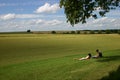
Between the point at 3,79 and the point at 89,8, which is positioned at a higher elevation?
the point at 89,8

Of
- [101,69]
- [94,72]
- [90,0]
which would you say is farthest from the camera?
[90,0]

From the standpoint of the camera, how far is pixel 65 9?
22109 mm

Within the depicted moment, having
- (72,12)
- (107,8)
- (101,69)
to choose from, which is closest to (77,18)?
(72,12)

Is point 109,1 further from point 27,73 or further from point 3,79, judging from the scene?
point 3,79

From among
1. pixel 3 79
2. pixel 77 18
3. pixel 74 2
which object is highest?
pixel 74 2

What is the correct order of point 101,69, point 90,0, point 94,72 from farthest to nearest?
point 90,0, point 101,69, point 94,72

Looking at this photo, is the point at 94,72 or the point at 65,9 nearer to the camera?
the point at 94,72

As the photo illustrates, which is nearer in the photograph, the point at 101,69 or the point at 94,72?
the point at 94,72

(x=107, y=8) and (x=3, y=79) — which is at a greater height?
(x=107, y=8)

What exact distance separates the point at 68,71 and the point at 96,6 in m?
7.51

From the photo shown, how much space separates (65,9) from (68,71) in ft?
25.0

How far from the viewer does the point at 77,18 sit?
71.8ft

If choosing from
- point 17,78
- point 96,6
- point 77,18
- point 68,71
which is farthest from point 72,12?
point 17,78

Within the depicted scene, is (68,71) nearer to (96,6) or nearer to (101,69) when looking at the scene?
(101,69)
